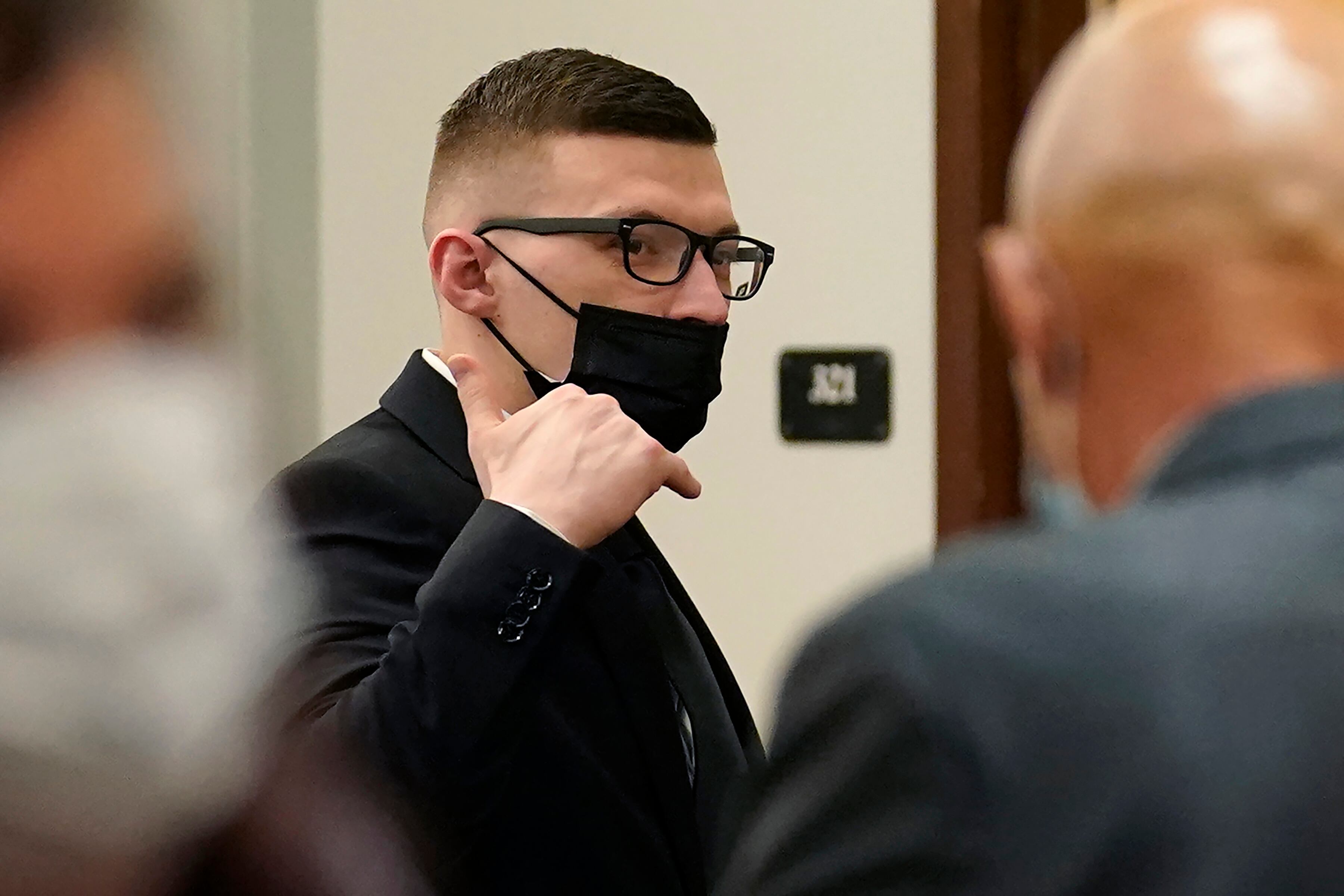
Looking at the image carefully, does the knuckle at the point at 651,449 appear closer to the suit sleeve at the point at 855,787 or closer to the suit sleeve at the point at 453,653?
the suit sleeve at the point at 453,653

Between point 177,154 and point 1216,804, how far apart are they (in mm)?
399

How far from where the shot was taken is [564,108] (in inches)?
55.4

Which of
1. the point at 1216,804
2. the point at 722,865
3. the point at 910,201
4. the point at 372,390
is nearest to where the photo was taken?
the point at 1216,804

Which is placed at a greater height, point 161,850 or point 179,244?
point 179,244

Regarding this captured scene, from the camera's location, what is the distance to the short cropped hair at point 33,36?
0.30 m

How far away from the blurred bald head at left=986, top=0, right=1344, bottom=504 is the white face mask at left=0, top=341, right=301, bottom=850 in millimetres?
427

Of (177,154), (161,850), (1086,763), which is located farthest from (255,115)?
(1086,763)

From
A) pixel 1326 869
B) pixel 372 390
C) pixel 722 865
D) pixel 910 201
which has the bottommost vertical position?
pixel 722 865

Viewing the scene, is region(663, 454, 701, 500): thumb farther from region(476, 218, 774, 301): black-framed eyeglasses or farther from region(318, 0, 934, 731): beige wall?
region(318, 0, 934, 731): beige wall

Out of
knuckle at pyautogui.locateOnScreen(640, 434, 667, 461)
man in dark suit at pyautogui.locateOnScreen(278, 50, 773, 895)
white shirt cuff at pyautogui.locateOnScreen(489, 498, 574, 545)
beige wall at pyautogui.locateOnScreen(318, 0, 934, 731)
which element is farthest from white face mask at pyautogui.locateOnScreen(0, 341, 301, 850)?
beige wall at pyautogui.locateOnScreen(318, 0, 934, 731)

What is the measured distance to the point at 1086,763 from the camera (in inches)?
21.1

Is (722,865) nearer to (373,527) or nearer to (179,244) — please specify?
(373,527)

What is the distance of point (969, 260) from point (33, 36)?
66.5 inches

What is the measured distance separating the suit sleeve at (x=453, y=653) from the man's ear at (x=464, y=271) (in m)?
0.28
